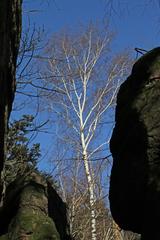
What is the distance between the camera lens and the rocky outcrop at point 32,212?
17.3 feet

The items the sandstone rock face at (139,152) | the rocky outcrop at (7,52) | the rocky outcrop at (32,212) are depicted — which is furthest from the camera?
the rocky outcrop at (32,212)

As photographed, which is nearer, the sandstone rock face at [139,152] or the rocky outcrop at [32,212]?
the sandstone rock face at [139,152]

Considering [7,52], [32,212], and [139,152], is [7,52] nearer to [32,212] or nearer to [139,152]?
[32,212]

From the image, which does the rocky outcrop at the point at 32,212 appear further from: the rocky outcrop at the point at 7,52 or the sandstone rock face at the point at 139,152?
the sandstone rock face at the point at 139,152

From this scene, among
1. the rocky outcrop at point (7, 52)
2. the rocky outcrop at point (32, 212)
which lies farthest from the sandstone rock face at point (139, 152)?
the rocky outcrop at point (32, 212)

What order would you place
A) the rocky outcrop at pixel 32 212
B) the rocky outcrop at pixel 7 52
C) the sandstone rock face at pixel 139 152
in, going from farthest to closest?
1. the rocky outcrop at pixel 32 212
2. the rocky outcrop at pixel 7 52
3. the sandstone rock face at pixel 139 152

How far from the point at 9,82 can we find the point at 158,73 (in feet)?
7.11

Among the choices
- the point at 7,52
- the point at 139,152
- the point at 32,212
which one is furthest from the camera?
the point at 32,212

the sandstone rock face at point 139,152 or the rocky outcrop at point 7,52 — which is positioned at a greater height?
the rocky outcrop at point 7,52

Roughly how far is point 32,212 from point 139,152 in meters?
2.43

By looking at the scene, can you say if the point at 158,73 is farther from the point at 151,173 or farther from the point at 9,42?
the point at 9,42

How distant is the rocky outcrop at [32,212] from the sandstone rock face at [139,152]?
1748mm

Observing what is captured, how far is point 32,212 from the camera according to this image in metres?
5.51

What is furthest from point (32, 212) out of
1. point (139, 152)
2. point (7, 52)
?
point (139, 152)
